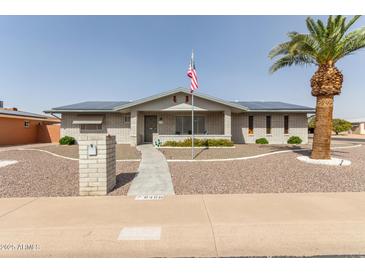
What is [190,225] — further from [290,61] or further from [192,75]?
[290,61]

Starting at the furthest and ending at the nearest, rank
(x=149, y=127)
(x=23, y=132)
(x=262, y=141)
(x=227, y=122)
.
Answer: (x=23, y=132)
(x=262, y=141)
(x=149, y=127)
(x=227, y=122)

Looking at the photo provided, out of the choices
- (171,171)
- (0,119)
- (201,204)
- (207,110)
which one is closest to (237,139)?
(207,110)

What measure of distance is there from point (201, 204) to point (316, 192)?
330 cm

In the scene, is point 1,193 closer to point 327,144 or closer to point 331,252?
point 331,252

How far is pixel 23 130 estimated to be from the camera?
65.9 ft

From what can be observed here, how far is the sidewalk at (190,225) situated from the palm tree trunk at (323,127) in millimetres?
4656

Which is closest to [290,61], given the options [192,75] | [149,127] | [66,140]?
[192,75]

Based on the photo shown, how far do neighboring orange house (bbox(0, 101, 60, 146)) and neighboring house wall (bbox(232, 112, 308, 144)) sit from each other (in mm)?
19868

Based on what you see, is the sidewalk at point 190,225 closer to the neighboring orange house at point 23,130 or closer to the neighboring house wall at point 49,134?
the neighboring orange house at point 23,130

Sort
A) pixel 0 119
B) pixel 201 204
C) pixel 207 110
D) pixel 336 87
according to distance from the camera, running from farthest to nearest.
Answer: pixel 0 119 < pixel 207 110 < pixel 336 87 < pixel 201 204

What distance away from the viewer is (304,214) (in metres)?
3.74

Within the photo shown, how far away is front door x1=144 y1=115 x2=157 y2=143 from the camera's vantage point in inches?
680

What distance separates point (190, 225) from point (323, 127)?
867 cm

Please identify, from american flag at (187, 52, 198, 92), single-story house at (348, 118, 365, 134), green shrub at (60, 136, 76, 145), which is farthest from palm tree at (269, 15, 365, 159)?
single-story house at (348, 118, 365, 134)
